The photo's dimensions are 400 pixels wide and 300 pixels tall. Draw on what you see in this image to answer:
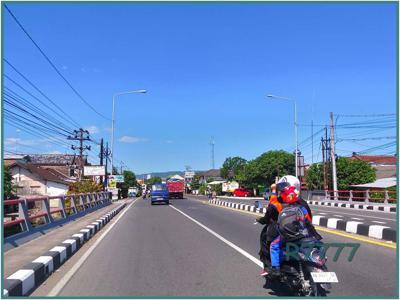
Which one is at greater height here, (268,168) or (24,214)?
(268,168)

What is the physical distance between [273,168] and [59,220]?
223ft

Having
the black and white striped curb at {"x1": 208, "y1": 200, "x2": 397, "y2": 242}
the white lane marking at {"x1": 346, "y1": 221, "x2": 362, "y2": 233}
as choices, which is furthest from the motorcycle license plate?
the white lane marking at {"x1": 346, "y1": 221, "x2": 362, "y2": 233}

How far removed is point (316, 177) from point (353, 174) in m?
5.81

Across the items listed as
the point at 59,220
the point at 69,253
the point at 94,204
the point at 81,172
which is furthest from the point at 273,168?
the point at 69,253

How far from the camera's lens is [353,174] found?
59.5 meters

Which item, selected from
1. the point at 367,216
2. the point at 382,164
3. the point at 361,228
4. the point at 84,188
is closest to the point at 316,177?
the point at 382,164

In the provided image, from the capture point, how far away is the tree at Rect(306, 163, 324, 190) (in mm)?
63312

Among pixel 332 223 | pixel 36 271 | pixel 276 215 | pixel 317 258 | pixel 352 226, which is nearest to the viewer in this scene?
pixel 317 258

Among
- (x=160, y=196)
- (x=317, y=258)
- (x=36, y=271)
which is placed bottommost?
(x=36, y=271)

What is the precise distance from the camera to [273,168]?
82.9m

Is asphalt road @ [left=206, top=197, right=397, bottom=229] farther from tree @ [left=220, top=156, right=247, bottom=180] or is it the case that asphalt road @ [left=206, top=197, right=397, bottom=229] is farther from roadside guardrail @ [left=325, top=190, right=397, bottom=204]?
tree @ [left=220, top=156, right=247, bottom=180]

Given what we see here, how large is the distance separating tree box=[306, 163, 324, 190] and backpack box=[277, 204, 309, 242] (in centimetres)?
5885

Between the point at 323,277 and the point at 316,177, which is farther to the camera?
the point at 316,177

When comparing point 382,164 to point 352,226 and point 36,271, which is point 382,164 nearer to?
point 352,226
